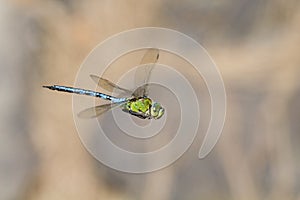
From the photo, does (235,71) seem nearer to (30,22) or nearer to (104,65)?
(104,65)

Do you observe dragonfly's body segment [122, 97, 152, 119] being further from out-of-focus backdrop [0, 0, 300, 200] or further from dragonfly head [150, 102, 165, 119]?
out-of-focus backdrop [0, 0, 300, 200]

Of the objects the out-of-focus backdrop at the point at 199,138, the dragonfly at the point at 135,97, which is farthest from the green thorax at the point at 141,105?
the out-of-focus backdrop at the point at 199,138

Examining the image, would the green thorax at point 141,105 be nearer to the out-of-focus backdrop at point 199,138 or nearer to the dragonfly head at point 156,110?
the dragonfly head at point 156,110

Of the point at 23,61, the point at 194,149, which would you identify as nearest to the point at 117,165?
the point at 194,149

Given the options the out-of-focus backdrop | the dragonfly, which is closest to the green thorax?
the dragonfly

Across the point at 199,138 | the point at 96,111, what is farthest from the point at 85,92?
the point at 199,138

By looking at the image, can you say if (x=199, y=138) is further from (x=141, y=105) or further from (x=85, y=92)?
(x=85, y=92)

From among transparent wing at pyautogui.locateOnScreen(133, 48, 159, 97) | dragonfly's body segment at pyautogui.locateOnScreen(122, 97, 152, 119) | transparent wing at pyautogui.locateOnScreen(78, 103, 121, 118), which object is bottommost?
transparent wing at pyautogui.locateOnScreen(78, 103, 121, 118)

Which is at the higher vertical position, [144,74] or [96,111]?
[144,74]
